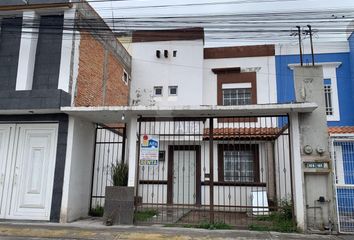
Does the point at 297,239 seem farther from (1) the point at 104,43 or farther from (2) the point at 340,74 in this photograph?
(2) the point at 340,74

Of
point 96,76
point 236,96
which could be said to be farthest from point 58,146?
point 236,96

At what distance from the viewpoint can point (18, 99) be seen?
8883 millimetres

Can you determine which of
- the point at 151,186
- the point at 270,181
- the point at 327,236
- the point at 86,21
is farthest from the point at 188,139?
the point at 327,236

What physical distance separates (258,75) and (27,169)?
10.3 metres

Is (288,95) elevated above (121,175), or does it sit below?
above

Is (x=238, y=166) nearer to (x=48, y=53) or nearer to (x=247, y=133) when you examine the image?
(x=247, y=133)

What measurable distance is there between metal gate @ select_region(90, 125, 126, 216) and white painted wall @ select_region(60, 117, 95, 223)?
1.16ft

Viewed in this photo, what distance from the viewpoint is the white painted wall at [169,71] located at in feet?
50.6

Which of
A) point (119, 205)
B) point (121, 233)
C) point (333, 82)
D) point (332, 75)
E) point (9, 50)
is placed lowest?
point (121, 233)

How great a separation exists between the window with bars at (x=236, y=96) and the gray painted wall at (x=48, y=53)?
8.04m

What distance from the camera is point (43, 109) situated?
884cm

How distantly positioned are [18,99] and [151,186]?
6.51 m

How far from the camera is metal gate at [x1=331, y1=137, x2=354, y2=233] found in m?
8.13

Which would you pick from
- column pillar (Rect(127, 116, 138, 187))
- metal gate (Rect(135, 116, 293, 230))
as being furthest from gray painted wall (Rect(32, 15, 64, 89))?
metal gate (Rect(135, 116, 293, 230))
